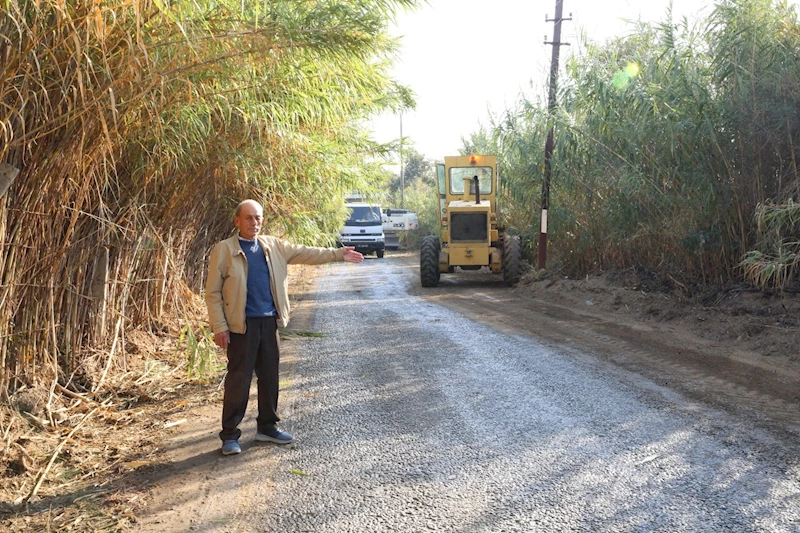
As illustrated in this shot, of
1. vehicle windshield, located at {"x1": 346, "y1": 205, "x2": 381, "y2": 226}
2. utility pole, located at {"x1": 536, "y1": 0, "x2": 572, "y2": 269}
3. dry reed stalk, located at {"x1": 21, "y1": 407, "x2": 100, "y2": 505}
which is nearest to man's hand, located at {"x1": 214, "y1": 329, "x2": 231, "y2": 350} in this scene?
dry reed stalk, located at {"x1": 21, "y1": 407, "x2": 100, "y2": 505}

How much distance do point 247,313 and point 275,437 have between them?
0.79 meters

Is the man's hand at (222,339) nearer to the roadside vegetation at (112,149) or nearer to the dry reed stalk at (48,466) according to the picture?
the roadside vegetation at (112,149)

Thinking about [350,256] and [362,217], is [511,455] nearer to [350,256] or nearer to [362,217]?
[350,256]

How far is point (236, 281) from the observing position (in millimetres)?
4148

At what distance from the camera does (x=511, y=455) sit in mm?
4035

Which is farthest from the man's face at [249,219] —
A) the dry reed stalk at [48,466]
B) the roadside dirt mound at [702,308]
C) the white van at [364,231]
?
the white van at [364,231]

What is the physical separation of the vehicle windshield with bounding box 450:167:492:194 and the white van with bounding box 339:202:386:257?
10399 millimetres

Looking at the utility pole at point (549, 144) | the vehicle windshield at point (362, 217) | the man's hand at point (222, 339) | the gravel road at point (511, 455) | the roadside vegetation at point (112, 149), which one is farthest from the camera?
the vehicle windshield at point (362, 217)

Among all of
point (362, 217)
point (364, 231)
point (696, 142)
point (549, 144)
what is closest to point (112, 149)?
point (696, 142)

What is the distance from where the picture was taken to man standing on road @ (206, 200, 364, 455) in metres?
4.16

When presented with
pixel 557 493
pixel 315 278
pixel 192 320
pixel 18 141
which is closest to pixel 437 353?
pixel 192 320

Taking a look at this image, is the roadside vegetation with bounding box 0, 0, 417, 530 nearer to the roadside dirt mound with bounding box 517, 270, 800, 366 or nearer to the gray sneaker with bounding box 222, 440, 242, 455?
the gray sneaker with bounding box 222, 440, 242, 455

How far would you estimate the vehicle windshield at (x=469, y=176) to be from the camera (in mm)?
15258

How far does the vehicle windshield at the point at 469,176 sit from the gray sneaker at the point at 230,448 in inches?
458
